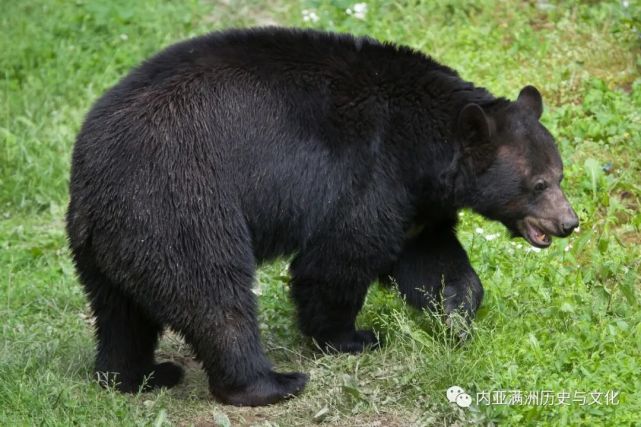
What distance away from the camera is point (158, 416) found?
6012 mm

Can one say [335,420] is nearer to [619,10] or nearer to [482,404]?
[482,404]

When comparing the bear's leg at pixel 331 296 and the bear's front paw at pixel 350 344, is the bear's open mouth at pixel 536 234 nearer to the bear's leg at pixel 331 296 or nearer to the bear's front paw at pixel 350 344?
the bear's leg at pixel 331 296

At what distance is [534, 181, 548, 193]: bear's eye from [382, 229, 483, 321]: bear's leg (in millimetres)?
671

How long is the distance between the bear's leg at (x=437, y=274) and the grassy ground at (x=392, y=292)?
0.15 metres

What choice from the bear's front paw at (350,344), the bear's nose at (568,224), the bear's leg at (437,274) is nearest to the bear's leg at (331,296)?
the bear's front paw at (350,344)

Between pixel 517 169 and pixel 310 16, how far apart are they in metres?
5.63

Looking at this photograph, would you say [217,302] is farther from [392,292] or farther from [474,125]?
[474,125]

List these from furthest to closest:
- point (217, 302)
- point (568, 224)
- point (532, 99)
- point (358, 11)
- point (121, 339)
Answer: point (358, 11), point (532, 99), point (568, 224), point (121, 339), point (217, 302)

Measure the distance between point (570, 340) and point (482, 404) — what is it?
2.52 feet

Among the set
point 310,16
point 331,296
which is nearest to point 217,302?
point 331,296

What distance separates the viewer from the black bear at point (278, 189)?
6020 millimetres

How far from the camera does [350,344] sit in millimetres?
6914

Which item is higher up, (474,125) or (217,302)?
(474,125)

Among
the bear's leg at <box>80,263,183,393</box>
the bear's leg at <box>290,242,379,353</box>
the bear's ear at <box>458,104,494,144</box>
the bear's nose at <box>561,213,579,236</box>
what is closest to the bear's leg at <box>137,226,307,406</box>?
the bear's leg at <box>80,263,183,393</box>
